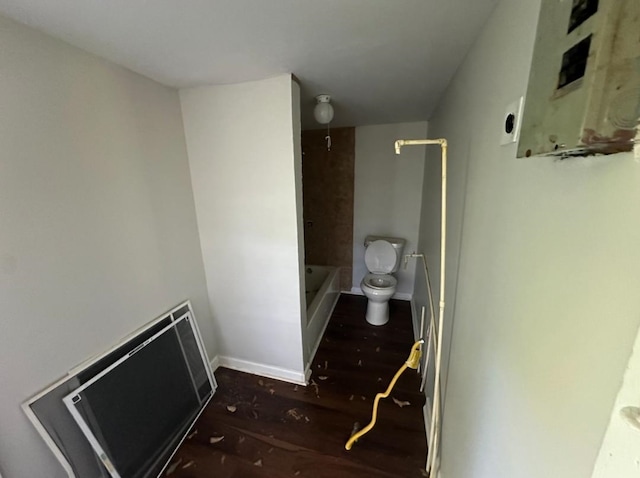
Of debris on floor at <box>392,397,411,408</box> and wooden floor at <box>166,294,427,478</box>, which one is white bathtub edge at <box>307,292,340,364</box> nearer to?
wooden floor at <box>166,294,427,478</box>

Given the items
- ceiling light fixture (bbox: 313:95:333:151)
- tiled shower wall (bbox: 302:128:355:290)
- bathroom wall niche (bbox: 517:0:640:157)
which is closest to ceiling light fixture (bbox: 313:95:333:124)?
ceiling light fixture (bbox: 313:95:333:151)

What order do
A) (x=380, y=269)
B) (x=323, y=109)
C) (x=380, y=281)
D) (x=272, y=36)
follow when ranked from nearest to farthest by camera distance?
(x=272, y=36) → (x=323, y=109) → (x=380, y=281) → (x=380, y=269)

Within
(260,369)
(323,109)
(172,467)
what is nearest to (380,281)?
(260,369)

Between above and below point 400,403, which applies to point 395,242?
above

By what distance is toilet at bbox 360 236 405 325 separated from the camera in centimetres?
286

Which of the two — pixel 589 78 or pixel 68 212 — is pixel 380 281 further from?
pixel 589 78

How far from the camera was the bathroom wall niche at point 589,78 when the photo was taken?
12.4 inches

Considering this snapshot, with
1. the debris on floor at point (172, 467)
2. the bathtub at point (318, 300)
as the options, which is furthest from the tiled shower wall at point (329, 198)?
the debris on floor at point (172, 467)

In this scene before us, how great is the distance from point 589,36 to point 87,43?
1.72 metres

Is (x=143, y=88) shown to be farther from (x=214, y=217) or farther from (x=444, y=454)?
(x=444, y=454)

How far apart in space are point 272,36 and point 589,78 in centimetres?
117

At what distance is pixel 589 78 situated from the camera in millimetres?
352

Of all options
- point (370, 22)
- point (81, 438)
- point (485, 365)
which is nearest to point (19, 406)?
point (81, 438)

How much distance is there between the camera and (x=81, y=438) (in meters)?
1.28
